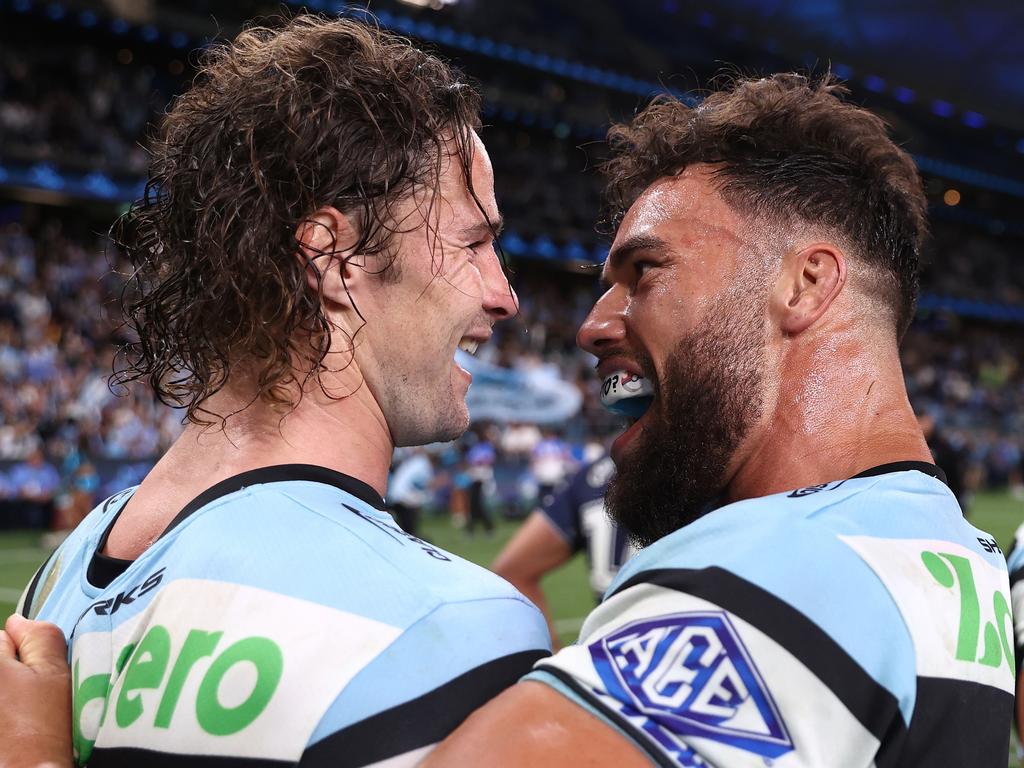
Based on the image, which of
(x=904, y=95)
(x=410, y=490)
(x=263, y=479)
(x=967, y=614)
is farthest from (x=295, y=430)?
(x=904, y=95)

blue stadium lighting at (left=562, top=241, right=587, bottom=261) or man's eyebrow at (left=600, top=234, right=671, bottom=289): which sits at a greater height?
man's eyebrow at (left=600, top=234, right=671, bottom=289)

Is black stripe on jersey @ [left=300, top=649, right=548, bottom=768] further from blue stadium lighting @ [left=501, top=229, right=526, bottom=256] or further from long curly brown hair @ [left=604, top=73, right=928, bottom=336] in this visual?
blue stadium lighting @ [left=501, top=229, right=526, bottom=256]

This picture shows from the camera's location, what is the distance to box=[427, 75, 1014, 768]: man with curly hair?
1271mm

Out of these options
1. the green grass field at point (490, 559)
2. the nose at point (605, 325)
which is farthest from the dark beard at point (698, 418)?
the green grass field at point (490, 559)

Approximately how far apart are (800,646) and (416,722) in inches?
19.6

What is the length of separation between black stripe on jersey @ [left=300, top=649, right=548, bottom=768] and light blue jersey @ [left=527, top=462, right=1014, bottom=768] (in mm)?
78

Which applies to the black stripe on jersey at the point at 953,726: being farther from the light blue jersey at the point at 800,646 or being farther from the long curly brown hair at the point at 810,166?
the long curly brown hair at the point at 810,166

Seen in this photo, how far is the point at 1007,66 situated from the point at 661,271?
44.8 metres

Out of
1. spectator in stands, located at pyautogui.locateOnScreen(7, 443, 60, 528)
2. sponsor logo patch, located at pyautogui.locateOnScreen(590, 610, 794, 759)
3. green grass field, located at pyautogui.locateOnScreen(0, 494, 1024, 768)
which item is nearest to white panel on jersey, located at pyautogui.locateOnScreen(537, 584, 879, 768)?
sponsor logo patch, located at pyautogui.locateOnScreen(590, 610, 794, 759)

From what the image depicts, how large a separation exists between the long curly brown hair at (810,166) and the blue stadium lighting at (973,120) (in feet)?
144

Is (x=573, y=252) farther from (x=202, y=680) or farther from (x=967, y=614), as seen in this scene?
(x=202, y=680)

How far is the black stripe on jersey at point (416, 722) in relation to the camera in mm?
1268

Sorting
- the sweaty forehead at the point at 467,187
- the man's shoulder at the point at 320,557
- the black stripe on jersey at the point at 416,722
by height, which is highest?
the sweaty forehead at the point at 467,187

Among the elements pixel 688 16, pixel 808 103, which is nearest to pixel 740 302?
pixel 808 103
